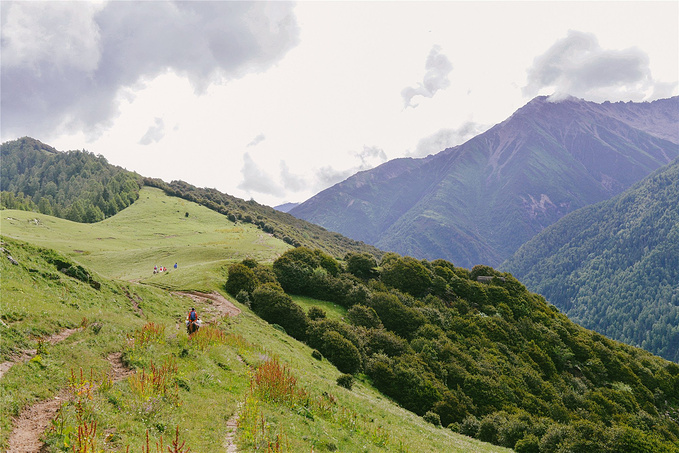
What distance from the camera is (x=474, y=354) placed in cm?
4600

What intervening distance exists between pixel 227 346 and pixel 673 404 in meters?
75.0

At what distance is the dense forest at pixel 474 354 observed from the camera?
32156 millimetres

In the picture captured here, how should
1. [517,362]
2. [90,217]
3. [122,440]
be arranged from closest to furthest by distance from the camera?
[122,440], [517,362], [90,217]

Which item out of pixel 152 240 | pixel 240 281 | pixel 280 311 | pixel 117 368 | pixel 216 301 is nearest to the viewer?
pixel 117 368

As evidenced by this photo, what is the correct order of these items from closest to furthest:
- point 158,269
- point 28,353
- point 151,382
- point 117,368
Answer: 1. point 28,353
2. point 151,382
3. point 117,368
4. point 158,269

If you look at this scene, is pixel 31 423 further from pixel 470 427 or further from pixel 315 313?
pixel 315 313

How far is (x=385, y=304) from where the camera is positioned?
167ft

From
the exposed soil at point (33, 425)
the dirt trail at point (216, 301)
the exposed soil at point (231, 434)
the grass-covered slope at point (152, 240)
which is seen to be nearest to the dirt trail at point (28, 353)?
the exposed soil at point (33, 425)

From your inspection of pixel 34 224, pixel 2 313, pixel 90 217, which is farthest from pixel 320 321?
pixel 90 217

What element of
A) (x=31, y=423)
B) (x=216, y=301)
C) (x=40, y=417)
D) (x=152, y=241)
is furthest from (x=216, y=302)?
(x=152, y=241)

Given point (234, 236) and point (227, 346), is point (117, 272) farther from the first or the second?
point (234, 236)

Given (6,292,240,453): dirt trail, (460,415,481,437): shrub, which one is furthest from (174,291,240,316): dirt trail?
(460,415,481,437): shrub

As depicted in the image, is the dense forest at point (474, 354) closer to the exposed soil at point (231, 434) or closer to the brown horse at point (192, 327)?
the brown horse at point (192, 327)

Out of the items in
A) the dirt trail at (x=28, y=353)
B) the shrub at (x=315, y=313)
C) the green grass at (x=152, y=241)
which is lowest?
the shrub at (x=315, y=313)
